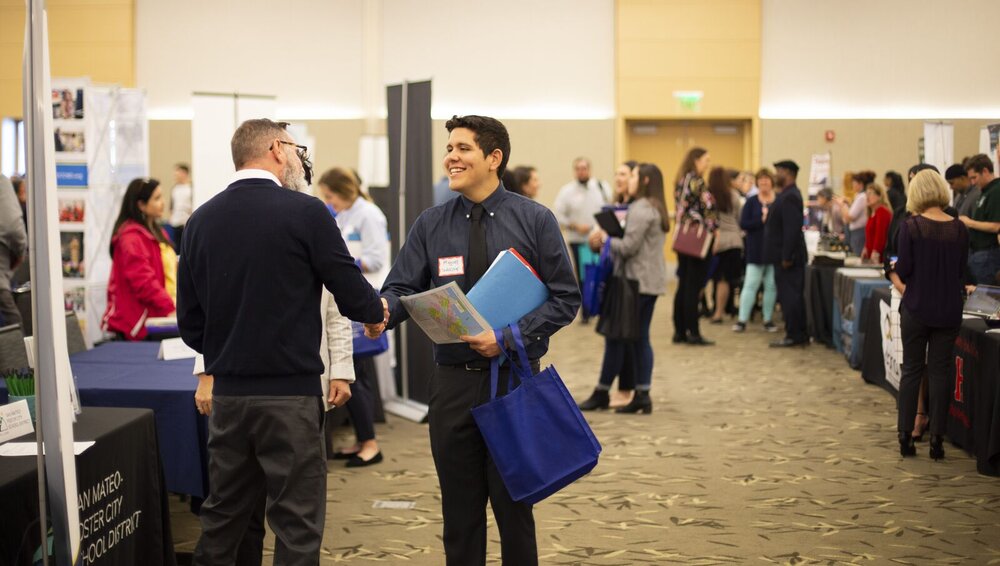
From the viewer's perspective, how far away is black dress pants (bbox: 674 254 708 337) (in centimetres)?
869

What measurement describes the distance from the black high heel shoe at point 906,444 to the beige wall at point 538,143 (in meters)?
9.93

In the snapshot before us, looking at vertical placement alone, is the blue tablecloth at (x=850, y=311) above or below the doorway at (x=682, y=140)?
below

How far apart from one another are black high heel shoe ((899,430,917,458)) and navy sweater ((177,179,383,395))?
3433mm

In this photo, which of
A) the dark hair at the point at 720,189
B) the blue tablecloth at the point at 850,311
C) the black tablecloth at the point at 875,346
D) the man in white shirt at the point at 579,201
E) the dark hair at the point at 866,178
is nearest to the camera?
the black tablecloth at the point at 875,346

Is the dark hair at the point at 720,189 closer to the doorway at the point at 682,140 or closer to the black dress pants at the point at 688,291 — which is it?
the black dress pants at the point at 688,291

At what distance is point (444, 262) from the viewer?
268 cm

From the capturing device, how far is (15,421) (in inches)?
103

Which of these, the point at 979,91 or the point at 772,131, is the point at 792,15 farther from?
the point at 979,91

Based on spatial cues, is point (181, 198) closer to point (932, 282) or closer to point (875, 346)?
point (875, 346)

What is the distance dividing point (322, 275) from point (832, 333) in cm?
699

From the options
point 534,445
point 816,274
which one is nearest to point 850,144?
point 816,274

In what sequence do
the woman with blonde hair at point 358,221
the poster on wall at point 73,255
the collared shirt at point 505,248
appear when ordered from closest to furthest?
1. the collared shirt at point 505,248
2. the woman with blonde hair at point 358,221
3. the poster on wall at point 73,255

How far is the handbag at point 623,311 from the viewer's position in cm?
579

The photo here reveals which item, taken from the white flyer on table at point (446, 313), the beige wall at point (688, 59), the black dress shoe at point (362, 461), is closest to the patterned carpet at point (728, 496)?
the black dress shoe at point (362, 461)
